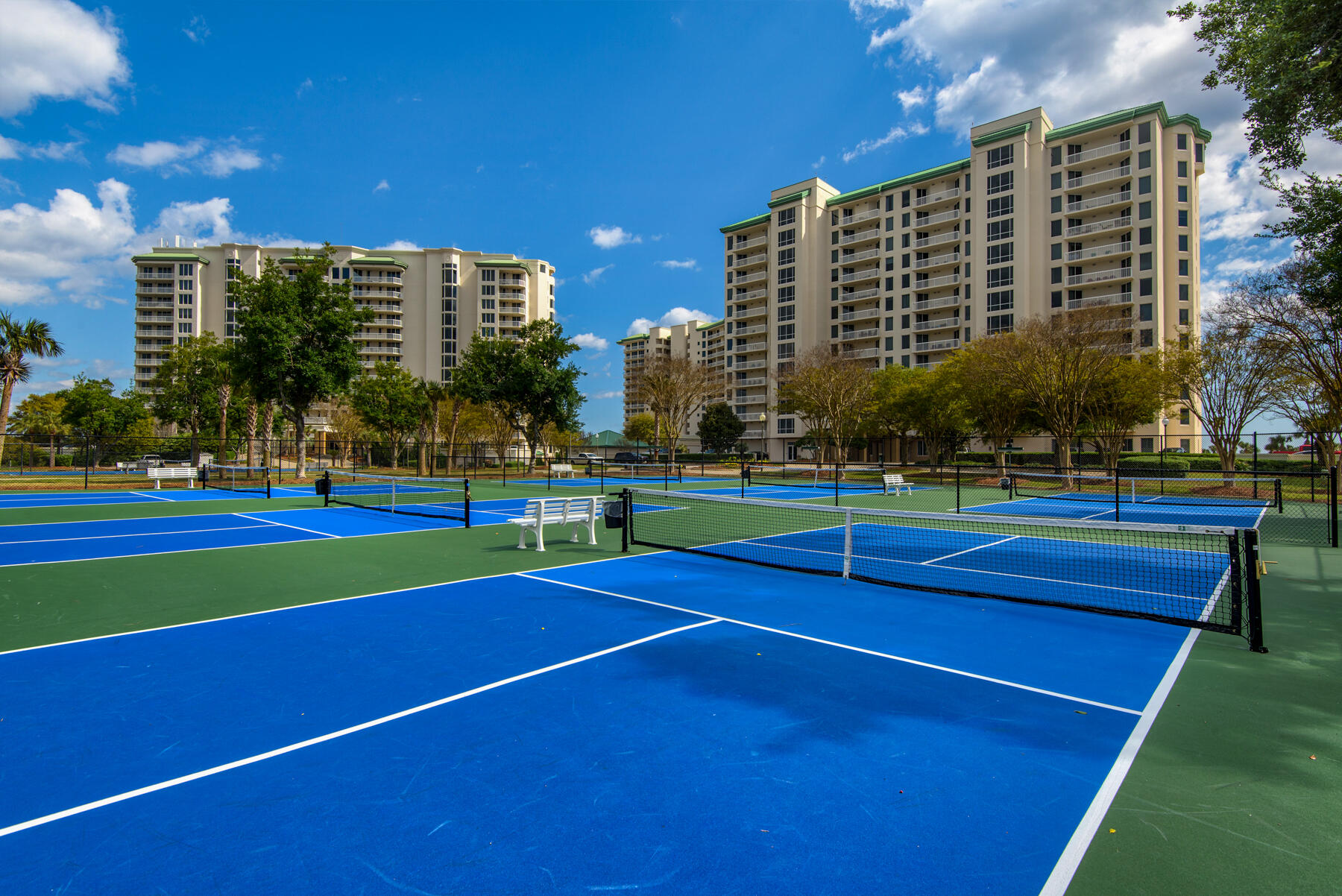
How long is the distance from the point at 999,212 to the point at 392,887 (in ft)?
259

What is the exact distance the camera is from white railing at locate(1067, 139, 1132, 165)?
199 feet

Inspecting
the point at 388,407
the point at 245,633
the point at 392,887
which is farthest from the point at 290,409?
the point at 392,887

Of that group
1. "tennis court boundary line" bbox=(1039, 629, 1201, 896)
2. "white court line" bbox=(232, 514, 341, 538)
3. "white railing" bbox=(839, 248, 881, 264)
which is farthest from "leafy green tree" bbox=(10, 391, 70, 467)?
"white railing" bbox=(839, 248, 881, 264)

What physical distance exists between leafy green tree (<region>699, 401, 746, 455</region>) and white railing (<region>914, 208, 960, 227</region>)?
3453 cm

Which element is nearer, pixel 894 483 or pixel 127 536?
pixel 127 536

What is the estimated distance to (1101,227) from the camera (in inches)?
2434

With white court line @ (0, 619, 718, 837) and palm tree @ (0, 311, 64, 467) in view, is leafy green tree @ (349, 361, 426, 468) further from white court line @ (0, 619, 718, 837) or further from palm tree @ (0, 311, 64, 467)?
white court line @ (0, 619, 718, 837)

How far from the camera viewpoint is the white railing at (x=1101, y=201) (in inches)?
2386

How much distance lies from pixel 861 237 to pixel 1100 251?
2825 centimetres

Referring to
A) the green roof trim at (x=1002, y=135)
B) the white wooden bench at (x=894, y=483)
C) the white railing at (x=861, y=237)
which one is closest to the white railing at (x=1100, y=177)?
the green roof trim at (x=1002, y=135)

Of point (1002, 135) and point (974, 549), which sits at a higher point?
point (1002, 135)

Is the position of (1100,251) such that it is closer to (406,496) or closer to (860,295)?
(860,295)

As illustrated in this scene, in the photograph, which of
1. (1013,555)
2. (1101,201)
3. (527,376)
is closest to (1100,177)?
(1101,201)

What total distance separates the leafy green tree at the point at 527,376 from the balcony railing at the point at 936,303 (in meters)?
50.7
